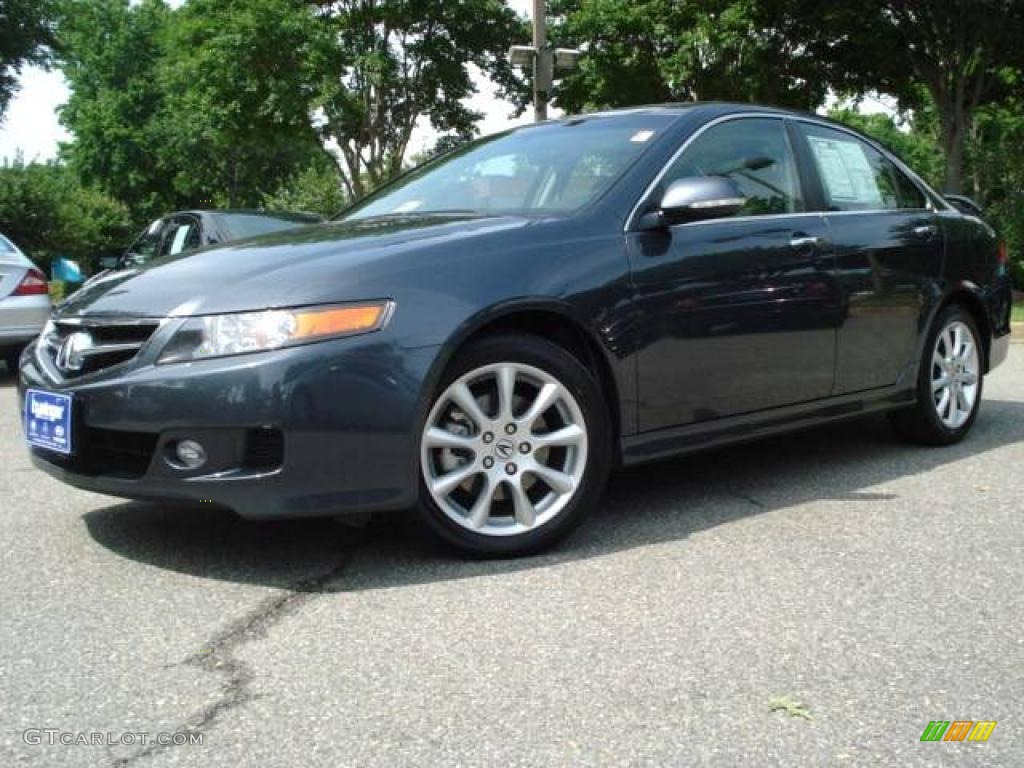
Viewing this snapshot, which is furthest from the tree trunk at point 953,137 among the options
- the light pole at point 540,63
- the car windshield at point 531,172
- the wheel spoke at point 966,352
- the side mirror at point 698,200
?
the side mirror at point 698,200

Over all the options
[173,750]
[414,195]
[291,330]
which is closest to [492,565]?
[291,330]

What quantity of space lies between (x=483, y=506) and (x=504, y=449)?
0.63 feet

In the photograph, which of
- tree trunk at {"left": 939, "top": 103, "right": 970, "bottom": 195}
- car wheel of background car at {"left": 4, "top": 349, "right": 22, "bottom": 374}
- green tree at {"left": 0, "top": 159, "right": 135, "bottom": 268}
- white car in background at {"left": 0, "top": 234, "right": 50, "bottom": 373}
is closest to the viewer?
Result: white car in background at {"left": 0, "top": 234, "right": 50, "bottom": 373}

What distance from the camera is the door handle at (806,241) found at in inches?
176

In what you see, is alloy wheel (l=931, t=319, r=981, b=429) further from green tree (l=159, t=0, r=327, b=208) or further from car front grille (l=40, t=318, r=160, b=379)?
green tree (l=159, t=0, r=327, b=208)

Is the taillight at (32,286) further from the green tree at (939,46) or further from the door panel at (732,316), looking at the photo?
the green tree at (939,46)

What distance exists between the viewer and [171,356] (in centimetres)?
326

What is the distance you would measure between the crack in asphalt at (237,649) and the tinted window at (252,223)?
20.4 feet

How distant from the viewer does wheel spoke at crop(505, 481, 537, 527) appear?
11.7 feet

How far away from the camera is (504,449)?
3584 millimetres

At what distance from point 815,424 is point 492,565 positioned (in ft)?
5.68

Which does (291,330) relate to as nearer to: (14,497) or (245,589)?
(245,589)

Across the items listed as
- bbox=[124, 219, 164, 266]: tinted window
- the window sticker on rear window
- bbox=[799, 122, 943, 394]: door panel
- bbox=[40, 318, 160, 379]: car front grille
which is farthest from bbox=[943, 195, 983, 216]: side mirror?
bbox=[124, 219, 164, 266]: tinted window
